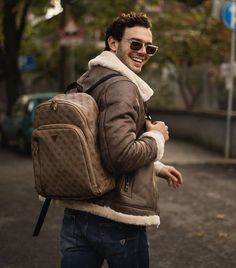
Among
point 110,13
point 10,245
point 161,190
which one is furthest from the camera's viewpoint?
point 110,13

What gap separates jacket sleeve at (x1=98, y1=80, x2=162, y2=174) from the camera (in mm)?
2088

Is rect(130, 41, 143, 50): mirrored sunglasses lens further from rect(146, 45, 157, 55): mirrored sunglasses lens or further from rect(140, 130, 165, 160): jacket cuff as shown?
rect(140, 130, 165, 160): jacket cuff

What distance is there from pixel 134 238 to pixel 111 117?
589mm

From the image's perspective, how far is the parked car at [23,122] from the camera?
11570mm

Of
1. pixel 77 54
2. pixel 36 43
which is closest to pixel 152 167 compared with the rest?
pixel 77 54

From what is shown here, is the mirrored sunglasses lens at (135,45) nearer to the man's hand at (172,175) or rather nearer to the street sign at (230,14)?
the man's hand at (172,175)

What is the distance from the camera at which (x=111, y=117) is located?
2.09 metres

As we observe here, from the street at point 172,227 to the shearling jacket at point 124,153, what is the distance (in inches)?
87.9

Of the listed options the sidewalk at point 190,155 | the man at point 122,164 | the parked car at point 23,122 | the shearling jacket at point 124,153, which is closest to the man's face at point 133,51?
the man at point 122,164

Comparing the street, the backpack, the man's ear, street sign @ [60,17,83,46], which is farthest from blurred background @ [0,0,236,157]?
the backpack

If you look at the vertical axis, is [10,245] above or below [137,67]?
below

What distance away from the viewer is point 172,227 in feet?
18.2

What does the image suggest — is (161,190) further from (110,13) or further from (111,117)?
(110,13)

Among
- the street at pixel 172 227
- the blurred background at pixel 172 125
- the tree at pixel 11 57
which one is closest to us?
the street at pixel 172 227
